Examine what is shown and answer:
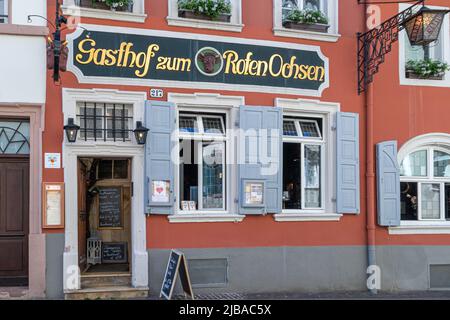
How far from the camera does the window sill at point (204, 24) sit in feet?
32.6

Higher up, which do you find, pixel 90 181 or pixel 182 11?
pixel 182 11

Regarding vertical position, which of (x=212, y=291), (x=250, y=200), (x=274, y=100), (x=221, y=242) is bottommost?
(x=212, y=291)

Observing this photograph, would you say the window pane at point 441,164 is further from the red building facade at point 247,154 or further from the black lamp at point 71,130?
the black lamp at point 71,130

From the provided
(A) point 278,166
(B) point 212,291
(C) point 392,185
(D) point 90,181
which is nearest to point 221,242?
(B) point 212,291

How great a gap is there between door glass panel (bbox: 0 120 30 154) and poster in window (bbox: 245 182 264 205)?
3816mm

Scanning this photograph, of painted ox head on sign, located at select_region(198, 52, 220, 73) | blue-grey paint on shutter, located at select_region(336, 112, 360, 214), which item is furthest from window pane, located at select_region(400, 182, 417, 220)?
painted ox head on sign, located at select_region(198, 52, 220, 73)

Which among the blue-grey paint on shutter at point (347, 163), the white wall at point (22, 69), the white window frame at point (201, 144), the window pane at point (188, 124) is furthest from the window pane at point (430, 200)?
the white wall at point (22, 69)

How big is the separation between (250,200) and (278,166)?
84 cm

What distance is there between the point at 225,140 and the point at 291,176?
150 centimetres

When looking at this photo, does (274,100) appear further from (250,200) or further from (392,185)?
(392,185)

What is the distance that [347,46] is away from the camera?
1103 centimetres

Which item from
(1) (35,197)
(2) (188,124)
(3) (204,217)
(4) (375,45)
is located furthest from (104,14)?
(4) (375,45)

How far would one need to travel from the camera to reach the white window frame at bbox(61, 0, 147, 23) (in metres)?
9.40

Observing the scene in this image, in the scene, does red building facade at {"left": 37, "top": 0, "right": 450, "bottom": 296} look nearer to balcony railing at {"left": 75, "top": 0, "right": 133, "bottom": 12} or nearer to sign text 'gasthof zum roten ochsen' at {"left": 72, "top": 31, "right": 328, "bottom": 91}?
sign text 'gasthof zum roten ochsen' at {"left": 72, "top": 31, "right": 328, "bottom": 91}
